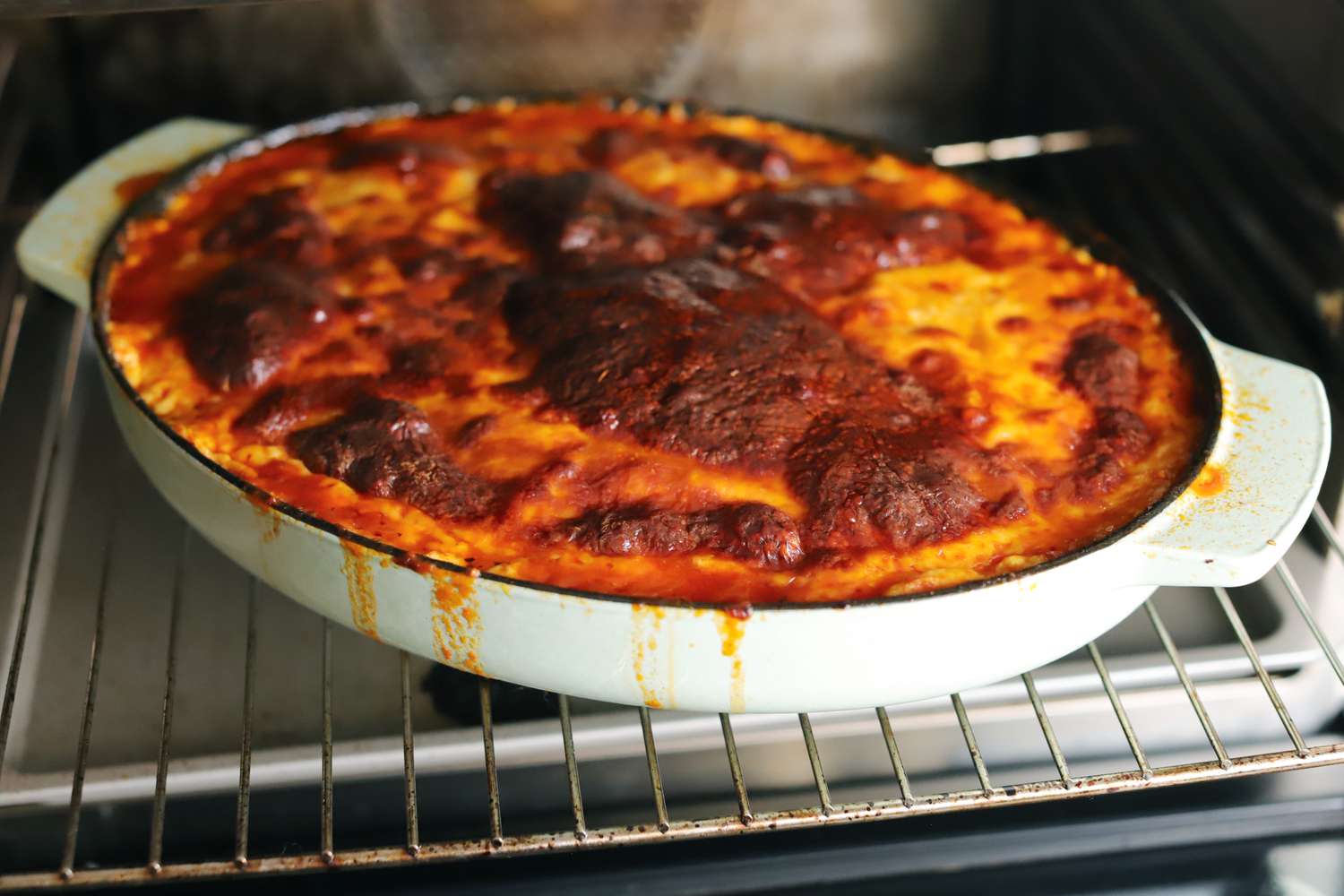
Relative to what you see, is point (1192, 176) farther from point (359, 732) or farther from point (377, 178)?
point (359, 732)

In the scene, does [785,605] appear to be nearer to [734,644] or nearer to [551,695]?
[734,644]

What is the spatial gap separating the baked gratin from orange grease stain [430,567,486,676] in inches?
1.4

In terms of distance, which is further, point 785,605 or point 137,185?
point 137,185

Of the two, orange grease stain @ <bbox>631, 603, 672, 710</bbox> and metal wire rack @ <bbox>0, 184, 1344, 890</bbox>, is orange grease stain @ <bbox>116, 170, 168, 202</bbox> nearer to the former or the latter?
metal wire rack @ <bbox>0, 184, 1344, 890</bbox>

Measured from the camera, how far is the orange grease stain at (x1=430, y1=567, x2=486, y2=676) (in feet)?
4.21

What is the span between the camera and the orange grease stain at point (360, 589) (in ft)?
4.33

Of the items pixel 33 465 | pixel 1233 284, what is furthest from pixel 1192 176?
pixel 33 465

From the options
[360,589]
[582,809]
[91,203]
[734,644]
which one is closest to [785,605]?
[734,644]

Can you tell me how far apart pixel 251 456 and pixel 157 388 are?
0.63 ft

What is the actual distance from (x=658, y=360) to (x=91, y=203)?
2.85ft

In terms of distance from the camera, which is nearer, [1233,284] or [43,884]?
[43,884]

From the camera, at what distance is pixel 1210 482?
4.66ft

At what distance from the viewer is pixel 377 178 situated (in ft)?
6.61

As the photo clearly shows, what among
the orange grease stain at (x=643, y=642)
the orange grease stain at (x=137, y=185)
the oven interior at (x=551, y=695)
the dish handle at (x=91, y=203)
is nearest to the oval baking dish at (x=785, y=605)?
the orange grease stain at (x=643, y=642)
